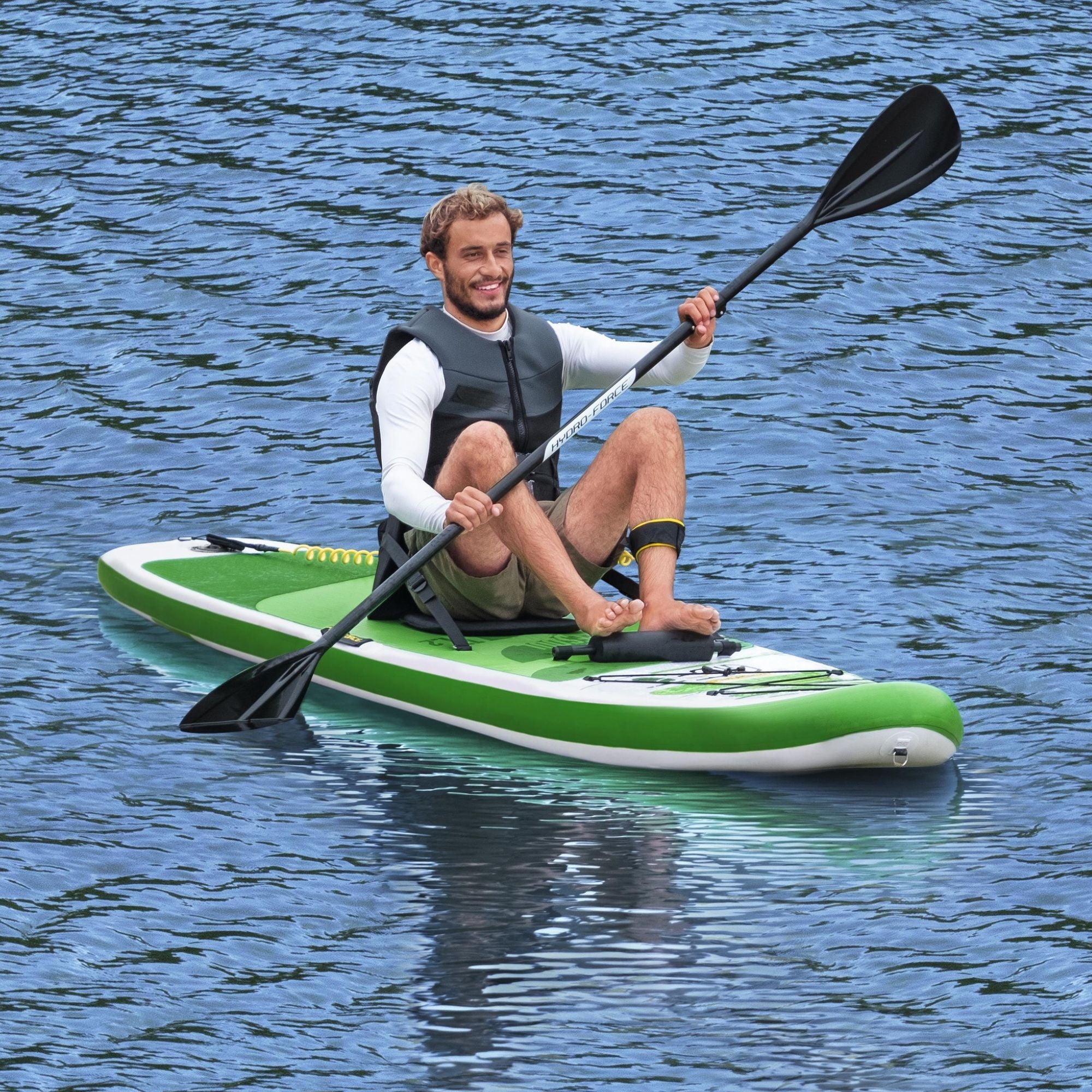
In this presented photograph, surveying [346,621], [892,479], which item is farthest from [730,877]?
[892,479]

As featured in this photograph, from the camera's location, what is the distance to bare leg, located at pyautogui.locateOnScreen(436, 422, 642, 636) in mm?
5590

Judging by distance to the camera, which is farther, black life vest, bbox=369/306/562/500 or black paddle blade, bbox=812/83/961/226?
black paddle blade, bbox=812/83/961/226

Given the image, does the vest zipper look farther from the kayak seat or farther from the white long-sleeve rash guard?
the kayak seat

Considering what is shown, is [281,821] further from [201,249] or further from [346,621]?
[201,249]

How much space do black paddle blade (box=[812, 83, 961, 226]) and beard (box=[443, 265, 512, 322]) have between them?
105 cm

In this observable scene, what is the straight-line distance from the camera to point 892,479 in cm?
817

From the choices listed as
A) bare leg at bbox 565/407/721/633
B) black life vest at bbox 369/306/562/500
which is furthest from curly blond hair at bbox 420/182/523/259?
bare leg at bbox 565/407/721/633

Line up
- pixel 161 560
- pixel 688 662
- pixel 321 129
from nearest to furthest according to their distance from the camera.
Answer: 1. pixel 688 662
2. pixel 161 560
3. pixel 321 129

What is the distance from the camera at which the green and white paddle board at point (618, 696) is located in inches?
204

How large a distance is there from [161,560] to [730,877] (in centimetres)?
302

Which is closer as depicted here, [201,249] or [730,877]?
[730,877]

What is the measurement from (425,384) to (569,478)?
259cm

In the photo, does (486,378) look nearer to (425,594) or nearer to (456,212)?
(456,212)

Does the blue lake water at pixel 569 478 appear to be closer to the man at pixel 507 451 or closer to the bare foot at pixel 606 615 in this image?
the bare foot at pixel 606 615
